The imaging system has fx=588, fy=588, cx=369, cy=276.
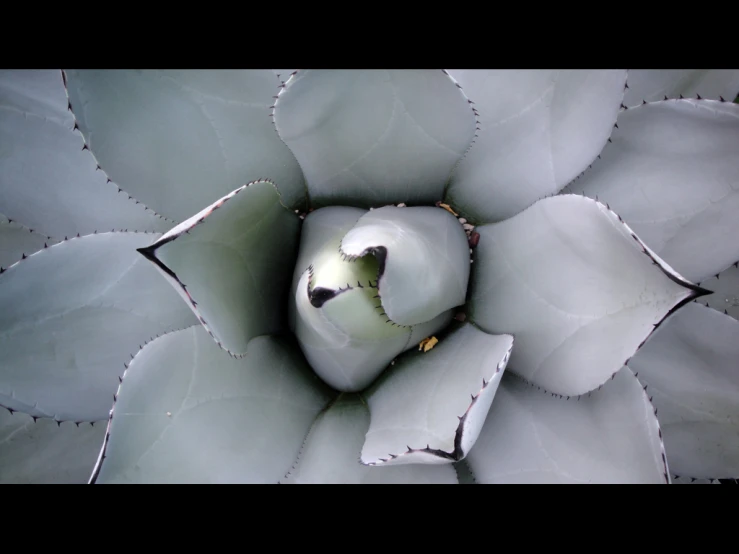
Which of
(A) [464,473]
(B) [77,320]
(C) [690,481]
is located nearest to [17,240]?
(B) [77,320]

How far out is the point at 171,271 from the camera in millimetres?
657

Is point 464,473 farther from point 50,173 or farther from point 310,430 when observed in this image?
point 50,173

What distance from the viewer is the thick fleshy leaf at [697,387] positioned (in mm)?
878

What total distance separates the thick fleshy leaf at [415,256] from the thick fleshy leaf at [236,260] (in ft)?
0.43

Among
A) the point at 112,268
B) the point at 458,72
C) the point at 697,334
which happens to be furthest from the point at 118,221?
the point at 697,334

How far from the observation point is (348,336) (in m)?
0.73

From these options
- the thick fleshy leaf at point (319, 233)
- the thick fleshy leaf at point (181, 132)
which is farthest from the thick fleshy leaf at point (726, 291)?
the thick fleshy leaf at point (181, 132)

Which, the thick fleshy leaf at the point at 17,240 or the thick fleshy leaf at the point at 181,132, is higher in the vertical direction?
the thick fleshy leaf at the point at 181,132

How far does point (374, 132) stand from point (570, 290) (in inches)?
13.1

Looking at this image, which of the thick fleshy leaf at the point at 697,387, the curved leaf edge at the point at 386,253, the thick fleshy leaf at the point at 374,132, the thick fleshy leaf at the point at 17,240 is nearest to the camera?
the curved leaf edge at the point at 386,253

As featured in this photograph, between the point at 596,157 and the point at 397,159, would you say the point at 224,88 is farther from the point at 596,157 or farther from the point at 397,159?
the point at 596,157

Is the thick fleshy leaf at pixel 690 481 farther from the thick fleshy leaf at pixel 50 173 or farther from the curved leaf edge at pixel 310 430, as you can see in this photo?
the thick fleshy leaf at pixel 50 173

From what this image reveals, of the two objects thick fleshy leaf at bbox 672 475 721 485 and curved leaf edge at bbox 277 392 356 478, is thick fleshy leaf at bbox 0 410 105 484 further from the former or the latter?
thick fleshy leaf at bbox 672 475 721 485


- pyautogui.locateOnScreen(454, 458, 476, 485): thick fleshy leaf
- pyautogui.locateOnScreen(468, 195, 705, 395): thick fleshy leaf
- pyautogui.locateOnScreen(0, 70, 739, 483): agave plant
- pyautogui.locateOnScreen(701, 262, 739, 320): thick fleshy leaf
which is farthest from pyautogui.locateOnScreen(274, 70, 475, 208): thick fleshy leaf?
pyautogui.locateOnScreen(701, 262, 739, 320): thick fleshy leaf
